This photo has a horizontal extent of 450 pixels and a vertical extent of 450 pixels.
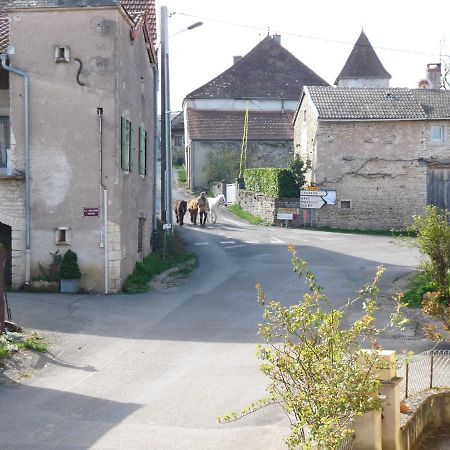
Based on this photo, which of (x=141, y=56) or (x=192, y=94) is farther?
(x=192, y=94)

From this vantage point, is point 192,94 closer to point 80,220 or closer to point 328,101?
point 328,101

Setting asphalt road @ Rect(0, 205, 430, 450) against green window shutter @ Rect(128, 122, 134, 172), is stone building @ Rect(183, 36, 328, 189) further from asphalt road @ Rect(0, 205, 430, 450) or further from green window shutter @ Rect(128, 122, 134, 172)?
green window shutter @ Rect(128, 122, 134, 172)

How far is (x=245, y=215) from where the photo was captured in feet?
133

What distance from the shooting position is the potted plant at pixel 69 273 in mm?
18938

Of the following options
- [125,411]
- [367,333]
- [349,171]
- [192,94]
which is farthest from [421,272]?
[192,94]

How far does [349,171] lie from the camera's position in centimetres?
Answer: 3694

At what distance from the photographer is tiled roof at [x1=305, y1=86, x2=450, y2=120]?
37000 millimetres

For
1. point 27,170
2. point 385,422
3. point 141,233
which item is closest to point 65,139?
point 27,170

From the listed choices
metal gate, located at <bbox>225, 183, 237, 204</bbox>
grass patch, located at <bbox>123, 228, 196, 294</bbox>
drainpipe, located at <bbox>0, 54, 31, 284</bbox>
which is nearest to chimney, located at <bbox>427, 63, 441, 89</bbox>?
metal gate, located at <bbox>225, 183, 237, 204</bbox>

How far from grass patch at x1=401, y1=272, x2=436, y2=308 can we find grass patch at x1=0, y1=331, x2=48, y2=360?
7.95 metres

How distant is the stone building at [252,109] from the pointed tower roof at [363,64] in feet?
11.8

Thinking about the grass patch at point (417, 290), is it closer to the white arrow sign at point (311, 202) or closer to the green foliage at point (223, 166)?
the white arrow sign at point (311, 202)

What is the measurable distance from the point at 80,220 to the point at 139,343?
206 inches

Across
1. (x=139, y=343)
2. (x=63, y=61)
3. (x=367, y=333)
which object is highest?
(x=63, y=61)
